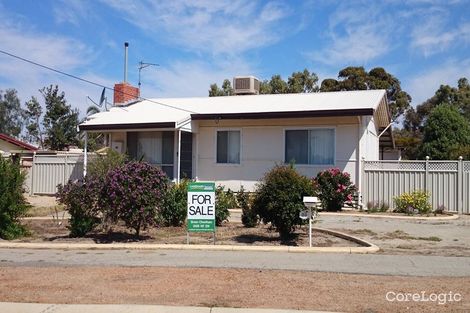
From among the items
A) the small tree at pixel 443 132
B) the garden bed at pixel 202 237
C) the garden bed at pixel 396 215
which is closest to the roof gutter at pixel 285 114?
the garden bed at pixel 396 215

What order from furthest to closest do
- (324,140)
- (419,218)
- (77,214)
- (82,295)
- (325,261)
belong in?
(324,140)
(419,218)
(77,214)
(325,261)
(82,295)

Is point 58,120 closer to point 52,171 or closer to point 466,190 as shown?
point 52,171

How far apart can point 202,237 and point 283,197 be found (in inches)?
99.4

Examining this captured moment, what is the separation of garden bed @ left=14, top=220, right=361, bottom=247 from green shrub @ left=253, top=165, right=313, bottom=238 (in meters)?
0.52

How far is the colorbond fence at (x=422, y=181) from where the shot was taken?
1948cm

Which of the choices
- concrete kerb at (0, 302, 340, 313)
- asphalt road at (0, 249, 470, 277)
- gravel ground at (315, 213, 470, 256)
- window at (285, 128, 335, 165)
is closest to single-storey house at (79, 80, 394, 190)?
window at (285, 128, 335, 165)

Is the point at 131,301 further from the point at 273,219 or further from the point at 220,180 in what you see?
the point at 220,180

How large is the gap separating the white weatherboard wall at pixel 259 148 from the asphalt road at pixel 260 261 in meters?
10.3

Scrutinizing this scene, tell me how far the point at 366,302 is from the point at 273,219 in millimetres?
5484

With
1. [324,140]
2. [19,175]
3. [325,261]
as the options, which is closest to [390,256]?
[325,261]

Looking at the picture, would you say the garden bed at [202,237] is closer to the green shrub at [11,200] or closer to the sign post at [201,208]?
the green shrub at [11,200]

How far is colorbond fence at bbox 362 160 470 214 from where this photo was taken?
19484mm

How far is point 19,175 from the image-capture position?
1428cm

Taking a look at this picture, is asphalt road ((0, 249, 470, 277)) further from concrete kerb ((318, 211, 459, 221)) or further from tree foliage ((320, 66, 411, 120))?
tree foliage ((320, 66, 411, 120))
